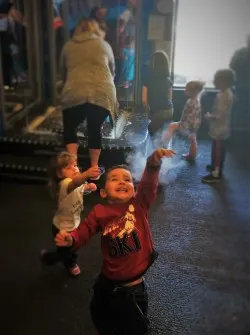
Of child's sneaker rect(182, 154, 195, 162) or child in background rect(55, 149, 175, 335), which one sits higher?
child's sneaker rect(182, 154, 195, 162)

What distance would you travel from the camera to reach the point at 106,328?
1297 mm

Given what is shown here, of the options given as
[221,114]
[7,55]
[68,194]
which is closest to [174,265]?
[68,194]

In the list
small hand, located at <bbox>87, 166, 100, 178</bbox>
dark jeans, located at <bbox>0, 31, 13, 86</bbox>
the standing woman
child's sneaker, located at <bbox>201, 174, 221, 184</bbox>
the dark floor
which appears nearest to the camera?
the standing woman

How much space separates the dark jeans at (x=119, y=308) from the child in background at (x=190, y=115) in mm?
414

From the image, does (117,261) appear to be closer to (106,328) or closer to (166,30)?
(106,328)

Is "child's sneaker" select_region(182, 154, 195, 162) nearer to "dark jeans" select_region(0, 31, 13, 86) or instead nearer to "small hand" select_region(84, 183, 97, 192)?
"small hand" select_region(84, 183, 97, 192)

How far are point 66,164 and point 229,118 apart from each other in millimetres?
489

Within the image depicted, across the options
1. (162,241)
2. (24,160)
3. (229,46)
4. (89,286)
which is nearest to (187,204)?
(162,241)

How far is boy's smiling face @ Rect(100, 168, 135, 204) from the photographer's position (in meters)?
1.14

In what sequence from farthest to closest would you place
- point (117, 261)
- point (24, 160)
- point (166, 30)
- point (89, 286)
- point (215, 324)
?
point (24, 160) < point (89, 286) < point (215, 324) < point (117, 261) < point (166, 30)

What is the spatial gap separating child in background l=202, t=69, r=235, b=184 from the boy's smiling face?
0.30m

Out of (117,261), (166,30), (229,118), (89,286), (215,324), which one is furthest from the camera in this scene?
(89,286)

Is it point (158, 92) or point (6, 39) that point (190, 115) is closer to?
point (158, 92)

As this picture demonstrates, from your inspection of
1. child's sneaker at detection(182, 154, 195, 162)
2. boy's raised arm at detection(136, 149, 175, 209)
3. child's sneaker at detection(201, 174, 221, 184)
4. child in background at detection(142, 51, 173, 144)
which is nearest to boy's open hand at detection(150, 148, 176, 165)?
boy's raised arm at detection(136, 149, 175, 209)
